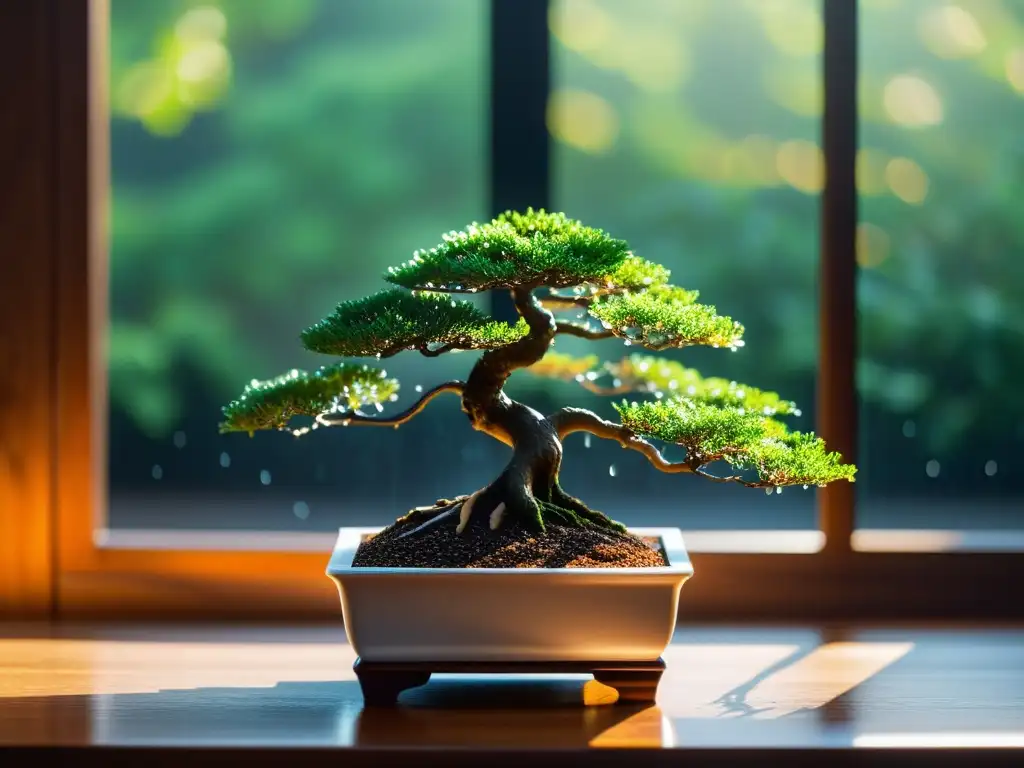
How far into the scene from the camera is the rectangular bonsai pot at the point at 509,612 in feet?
4.03

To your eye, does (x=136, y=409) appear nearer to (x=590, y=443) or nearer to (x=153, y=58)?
(x=153, y=58)

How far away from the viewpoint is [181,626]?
172cm

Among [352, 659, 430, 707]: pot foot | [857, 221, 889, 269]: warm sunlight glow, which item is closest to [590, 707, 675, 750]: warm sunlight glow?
[352, 659, 430, 707]: pot foot

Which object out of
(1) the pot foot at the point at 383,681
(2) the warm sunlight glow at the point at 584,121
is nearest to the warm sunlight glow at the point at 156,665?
(1) the pot foot at the point at 383,681

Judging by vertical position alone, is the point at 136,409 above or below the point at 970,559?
above

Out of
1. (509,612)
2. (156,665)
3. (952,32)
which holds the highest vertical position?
(952,32)

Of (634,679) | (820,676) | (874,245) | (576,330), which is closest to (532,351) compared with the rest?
(576,330)

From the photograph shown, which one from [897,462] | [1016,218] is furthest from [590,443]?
[1016,218]

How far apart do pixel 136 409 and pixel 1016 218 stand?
59.6 inches

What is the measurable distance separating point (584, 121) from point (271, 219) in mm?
543

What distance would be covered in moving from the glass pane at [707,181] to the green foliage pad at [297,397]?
22.3 inches

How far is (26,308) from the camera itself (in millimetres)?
1762

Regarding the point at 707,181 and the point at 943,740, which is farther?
the point at 707,181

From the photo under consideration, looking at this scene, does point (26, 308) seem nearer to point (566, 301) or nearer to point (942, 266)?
point (566, 301)
